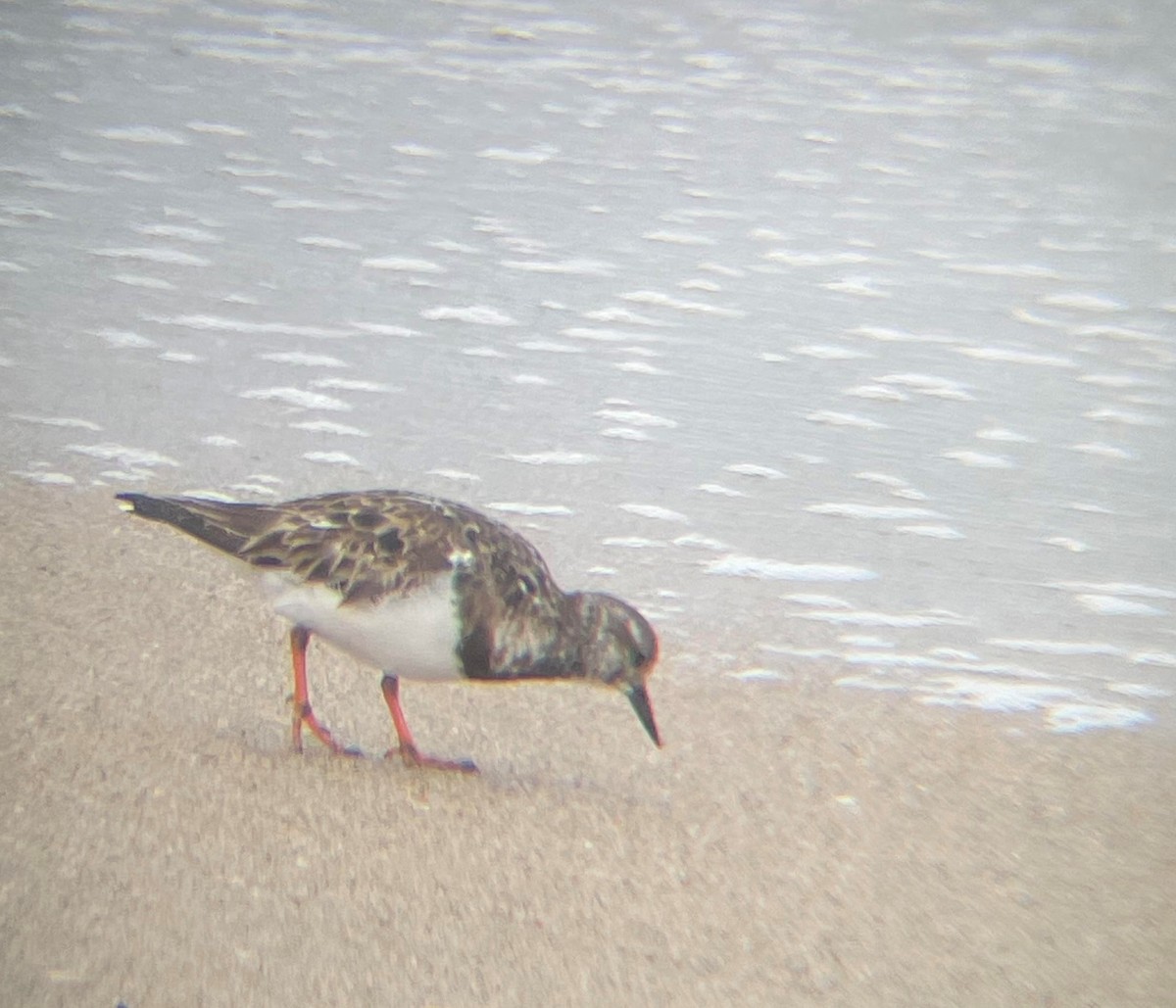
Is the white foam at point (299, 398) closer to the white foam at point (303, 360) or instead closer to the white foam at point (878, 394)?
the white foam at point (303, 360)

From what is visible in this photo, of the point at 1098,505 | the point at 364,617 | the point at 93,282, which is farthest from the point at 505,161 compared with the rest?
the point at 364,617

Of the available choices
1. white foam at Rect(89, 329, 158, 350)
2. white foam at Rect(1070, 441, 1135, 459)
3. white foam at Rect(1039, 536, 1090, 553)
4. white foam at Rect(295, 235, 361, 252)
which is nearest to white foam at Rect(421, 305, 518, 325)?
white foam at Rect(295, 235, 361, 252)

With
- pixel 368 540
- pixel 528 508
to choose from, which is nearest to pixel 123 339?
pixel 528 508

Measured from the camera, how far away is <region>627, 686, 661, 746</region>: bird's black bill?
3.60 m

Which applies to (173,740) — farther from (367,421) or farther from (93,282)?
(93,282)

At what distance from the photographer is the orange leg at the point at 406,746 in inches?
138

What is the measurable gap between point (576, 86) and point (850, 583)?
18.8 feet

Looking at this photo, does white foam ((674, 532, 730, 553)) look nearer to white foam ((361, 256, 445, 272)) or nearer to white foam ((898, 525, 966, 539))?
white foam ((898, 525, 966, 539))

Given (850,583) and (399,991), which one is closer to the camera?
(399,991)

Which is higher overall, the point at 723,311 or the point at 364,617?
the point at 364,617

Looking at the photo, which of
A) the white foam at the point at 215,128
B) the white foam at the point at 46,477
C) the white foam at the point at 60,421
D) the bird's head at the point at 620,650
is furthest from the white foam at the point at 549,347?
the white foam at the point at 215,128

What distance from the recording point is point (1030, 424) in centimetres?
607

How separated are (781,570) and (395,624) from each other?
1.77 meters

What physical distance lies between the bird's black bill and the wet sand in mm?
113
